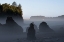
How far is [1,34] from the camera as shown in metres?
80.8

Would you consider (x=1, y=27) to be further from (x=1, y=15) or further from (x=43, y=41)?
(x=1, y=15)

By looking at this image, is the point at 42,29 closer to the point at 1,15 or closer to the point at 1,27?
the point at 1,27

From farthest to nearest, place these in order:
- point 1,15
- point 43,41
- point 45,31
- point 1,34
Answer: point 1,15 < point 45,31 < point 1,34 < point 43,41

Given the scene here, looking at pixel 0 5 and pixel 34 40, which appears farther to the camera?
pixel 0 5

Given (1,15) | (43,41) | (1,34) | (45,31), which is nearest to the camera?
(43,41)

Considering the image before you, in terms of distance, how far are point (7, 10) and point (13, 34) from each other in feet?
196

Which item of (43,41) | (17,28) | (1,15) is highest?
(1,15)

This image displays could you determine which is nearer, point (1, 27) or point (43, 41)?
point (43, 41)

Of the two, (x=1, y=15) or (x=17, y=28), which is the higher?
(x=1, y=15)

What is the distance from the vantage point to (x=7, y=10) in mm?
141000

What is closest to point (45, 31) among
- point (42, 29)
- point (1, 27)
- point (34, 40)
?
point (42, 29)

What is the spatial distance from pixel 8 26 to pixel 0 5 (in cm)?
6283

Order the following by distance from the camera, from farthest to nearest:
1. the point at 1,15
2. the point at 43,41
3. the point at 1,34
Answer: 1. the point at 1,15
2. the point at 1,34
3. the point at 43,41

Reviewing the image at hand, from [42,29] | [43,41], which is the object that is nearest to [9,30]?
[42,29]
